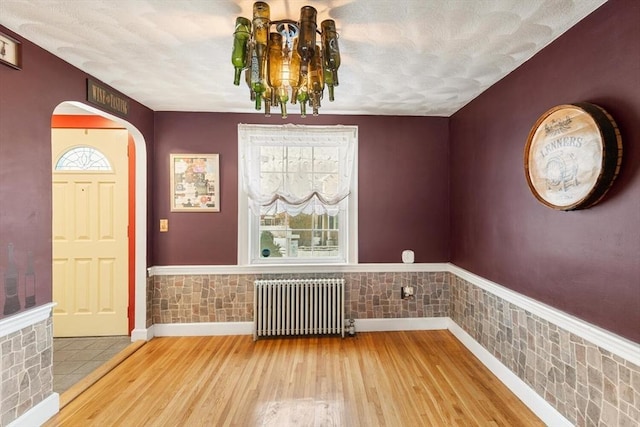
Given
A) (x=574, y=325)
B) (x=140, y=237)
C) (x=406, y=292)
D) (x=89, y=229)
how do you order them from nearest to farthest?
1. (x=574, y=325)
2. (x=140, y=237)
3. (x=89, y=229)
4. (x=406, y=292)

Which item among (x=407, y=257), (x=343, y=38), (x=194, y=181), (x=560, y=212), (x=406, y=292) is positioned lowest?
(x=406, y=292)

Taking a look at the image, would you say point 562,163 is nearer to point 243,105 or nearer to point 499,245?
point 499,245

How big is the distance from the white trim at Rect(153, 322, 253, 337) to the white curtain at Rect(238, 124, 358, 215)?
132 cm

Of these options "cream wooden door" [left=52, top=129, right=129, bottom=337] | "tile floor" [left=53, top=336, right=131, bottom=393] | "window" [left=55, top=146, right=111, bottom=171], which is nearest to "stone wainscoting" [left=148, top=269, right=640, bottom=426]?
"tile floor" [left=53, top=336, right=131, bottom=393]

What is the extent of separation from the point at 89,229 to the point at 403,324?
3.68 m

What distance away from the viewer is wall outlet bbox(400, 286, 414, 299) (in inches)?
135

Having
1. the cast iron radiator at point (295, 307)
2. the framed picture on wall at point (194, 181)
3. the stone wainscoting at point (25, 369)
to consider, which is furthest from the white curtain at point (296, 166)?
the stone wainscoting at point (25, 369)

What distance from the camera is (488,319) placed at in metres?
2.71

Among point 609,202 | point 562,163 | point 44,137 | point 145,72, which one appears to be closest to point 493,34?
point 562,163

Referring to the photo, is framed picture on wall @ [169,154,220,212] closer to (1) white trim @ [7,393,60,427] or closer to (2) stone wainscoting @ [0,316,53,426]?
(2) stone wainscoting @ [0,316,53,426]

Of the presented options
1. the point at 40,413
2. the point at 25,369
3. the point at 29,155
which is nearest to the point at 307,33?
the point at 29,155

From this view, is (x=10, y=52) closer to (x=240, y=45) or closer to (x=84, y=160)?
(x=240, y=45)

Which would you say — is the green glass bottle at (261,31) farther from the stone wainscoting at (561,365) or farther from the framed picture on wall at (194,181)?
the stone wainscoting at (561,365)

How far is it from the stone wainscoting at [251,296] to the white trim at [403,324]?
0.05 meters
